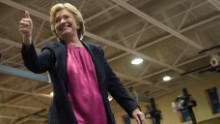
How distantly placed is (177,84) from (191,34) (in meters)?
4.60

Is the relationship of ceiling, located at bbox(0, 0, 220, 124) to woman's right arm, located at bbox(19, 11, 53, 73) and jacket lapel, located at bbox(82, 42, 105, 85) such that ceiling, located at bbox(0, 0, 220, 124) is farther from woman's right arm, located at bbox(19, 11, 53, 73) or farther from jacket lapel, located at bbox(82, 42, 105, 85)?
woman's right arm, located at bbox(19, 11, 53, 73)

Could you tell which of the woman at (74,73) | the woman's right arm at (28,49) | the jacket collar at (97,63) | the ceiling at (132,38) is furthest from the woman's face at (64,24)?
the ceiling at (132,38)

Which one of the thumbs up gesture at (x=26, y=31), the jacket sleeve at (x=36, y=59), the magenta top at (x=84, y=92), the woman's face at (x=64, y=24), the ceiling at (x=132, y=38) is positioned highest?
the ceiling at (x=132, y=38)

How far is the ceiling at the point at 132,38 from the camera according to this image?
24.7 feet

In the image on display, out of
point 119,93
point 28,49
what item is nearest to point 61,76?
point 28,49

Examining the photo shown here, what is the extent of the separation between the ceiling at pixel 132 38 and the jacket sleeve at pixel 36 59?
16.6ft

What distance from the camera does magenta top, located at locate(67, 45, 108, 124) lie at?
150 cm

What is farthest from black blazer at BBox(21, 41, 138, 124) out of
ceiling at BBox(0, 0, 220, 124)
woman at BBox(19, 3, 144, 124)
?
ceiling at BBox(0, 0, 220, 124)

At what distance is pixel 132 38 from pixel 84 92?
824 cm

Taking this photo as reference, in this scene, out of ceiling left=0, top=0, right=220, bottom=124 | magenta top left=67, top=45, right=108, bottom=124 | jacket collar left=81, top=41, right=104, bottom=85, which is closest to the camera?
magenta top left=67, top=45, right=108, bottom=124

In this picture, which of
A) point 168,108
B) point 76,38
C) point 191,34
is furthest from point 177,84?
point 76,38

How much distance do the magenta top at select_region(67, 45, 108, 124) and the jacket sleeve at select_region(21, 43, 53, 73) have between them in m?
0.10

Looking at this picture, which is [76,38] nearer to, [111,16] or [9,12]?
[9,12]

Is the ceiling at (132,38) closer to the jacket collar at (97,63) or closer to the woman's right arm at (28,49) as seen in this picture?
the jacket collar at (97,63)
